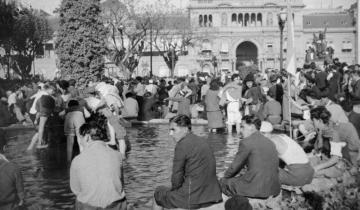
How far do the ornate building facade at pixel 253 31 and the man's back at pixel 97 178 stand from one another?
74.0 metres

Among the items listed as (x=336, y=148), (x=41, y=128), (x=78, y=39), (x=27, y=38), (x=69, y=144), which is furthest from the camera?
(x=27, y=38)

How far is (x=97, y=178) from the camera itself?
223 inches

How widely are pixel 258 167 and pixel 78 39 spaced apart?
14909 millimetres

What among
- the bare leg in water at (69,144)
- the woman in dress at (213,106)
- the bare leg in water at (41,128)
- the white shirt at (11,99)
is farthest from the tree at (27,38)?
the bare leg in water at (69,144)

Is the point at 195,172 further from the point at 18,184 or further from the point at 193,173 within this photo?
the point at 18,184

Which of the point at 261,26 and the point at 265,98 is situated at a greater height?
the point at 261,26

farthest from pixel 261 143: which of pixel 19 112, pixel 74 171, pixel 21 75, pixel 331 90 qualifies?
pixel 21 75

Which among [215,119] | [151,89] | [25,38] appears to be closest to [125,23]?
[25,38]

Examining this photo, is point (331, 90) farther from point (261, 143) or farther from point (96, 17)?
point (261, 143)

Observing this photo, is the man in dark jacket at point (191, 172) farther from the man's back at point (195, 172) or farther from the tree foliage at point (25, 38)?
the tree foliage at point (25, 38)

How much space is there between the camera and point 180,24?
70.7 meters

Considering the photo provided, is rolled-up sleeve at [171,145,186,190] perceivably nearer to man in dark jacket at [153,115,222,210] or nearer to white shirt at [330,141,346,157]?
man in dark jacket at [153,115,222,210]

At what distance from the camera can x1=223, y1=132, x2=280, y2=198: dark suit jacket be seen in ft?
22.1

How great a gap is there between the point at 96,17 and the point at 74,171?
52.0 ft
